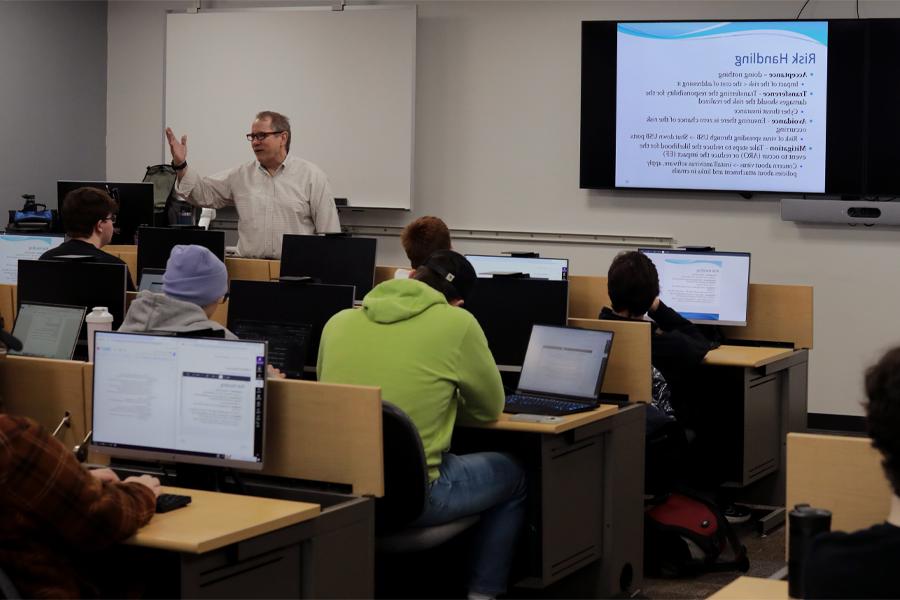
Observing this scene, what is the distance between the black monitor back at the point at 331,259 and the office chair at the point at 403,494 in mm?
1779

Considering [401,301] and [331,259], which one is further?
[331,259]

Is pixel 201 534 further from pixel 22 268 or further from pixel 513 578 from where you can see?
pixel 22 268

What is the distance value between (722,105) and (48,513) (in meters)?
5.48

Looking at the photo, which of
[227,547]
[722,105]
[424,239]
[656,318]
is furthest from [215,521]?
[722,105]

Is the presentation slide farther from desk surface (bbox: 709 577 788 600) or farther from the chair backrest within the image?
desk surface (bbox: 709 577 788 600)

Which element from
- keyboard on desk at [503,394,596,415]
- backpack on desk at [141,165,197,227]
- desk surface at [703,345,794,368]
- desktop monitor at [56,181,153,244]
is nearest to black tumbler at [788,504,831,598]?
keyboard on desk at [503,394,596,415]

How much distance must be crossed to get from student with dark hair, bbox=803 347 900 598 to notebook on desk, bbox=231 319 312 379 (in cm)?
259

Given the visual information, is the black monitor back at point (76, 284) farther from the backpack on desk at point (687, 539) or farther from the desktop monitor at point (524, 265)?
the backpack on desk at point (687, 539)

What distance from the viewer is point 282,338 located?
4246mm

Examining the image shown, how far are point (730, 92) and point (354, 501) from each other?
4.79 meters

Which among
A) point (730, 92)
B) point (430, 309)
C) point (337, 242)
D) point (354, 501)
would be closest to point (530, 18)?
point (730, 92)

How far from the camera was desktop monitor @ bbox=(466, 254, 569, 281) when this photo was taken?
18.3ft

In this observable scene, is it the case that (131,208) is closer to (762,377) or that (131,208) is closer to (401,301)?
(762,377)

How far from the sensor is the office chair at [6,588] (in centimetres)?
236
